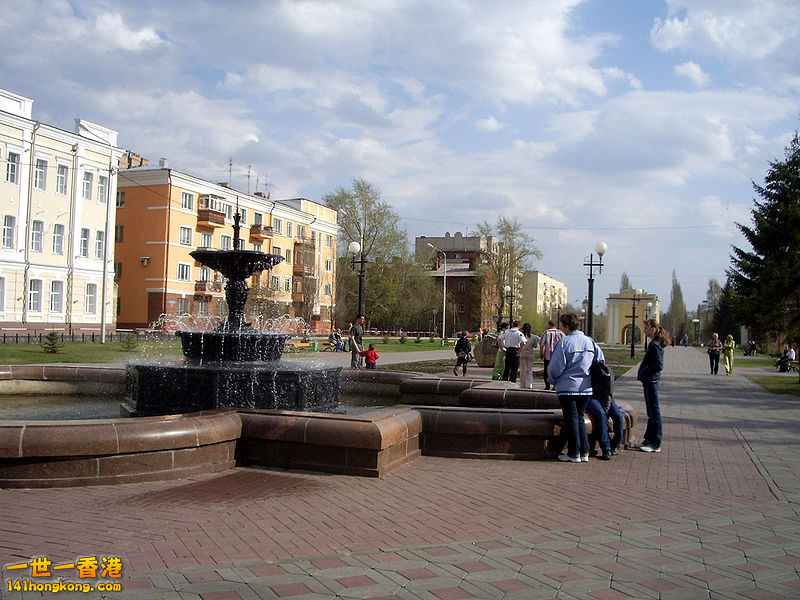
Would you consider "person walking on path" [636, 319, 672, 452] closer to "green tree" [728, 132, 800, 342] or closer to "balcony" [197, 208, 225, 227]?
"green tree" [728, 132, 800, 342]

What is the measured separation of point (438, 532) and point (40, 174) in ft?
138

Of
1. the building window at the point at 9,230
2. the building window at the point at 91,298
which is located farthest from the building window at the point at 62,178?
the building window at the point at 91,298

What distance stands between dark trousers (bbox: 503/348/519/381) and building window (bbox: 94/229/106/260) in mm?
35645

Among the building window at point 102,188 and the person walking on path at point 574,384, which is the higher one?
the building window at point 102,188

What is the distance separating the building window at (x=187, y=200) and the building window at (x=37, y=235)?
13.3 metres

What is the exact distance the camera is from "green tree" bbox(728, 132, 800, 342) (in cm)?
2378

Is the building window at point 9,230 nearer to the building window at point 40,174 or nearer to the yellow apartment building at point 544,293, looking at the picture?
the building window at point 40,174

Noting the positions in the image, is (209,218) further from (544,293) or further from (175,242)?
(544,293)

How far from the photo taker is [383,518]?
5750mm

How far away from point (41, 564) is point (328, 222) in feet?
224

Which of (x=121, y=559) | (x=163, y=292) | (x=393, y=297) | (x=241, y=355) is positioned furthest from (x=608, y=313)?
(x=121, y=559)

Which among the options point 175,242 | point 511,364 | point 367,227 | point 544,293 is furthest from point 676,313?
point 511,364

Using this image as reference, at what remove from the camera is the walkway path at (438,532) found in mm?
4355

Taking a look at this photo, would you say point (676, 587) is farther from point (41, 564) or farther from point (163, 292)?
point (163, 292)
